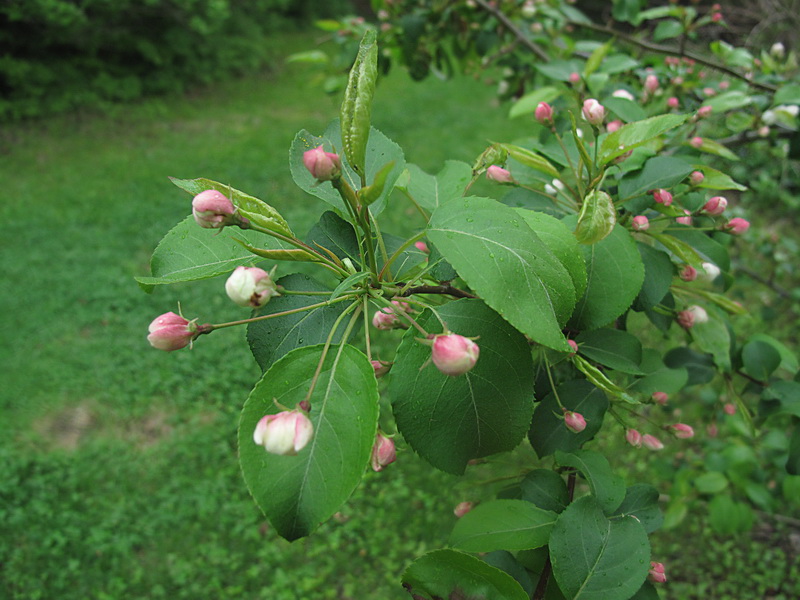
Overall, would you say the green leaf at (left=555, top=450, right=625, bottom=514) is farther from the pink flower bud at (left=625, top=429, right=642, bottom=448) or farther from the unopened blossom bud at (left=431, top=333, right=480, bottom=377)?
the unopened blossom bud at (left=431, top=333, right=480, bottom=377)

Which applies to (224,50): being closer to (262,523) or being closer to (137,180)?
(137,180)

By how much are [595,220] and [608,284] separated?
0.35 ft

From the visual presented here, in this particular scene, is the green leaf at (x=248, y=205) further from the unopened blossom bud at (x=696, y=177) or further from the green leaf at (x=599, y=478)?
the unopened blossom bud at (x=696, y=177)

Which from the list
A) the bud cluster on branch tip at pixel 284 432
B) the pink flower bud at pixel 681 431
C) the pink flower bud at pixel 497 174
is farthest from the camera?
the pink flower bud at pixel 681 431

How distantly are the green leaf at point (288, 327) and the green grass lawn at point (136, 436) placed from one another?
48 cm

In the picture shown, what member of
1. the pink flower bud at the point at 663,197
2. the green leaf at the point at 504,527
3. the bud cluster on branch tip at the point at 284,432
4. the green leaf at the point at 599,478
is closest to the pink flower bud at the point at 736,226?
the pink flower bud at the point at 663,197

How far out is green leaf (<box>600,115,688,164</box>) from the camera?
679 mm

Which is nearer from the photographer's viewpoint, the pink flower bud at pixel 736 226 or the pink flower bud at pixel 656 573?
the pink flower bud at pixel 656 573

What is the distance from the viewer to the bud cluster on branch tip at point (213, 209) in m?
0.54

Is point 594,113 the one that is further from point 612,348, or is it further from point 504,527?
point 504,527

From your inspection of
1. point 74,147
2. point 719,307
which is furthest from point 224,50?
point 719,307

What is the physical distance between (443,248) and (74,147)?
582 cm

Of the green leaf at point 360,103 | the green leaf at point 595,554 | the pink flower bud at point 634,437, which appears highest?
the green leaf at point 360,103

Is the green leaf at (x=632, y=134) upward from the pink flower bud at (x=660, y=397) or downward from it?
upward
